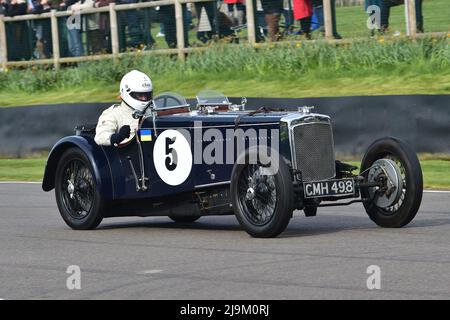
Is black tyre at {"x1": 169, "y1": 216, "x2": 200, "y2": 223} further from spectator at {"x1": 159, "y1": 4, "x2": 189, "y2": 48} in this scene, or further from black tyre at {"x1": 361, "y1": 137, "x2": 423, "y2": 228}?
spectator at {"x1": 159, "y1": 4, "x2": 189, "y2": 48}

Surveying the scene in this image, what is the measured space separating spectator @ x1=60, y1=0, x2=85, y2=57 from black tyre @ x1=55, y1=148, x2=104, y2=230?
13.1 meters

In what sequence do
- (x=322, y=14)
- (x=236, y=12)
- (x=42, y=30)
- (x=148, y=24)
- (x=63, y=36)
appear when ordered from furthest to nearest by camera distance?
(x=42, y=30) < (x=63, y=36) < (x=148, y=24) < (x=236, y=12) < (x=322, y=14)

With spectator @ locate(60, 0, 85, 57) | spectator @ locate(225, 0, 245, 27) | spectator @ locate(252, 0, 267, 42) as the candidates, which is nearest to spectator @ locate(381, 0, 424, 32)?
spectator @ locate(252, 0, 267, 42)

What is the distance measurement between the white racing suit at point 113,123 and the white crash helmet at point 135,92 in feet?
0.27

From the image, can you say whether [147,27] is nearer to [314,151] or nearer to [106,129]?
[106,129]

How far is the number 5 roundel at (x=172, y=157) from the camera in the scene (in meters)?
10.2

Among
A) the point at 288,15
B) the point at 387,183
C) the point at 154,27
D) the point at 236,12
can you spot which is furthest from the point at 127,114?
the point at 154,27

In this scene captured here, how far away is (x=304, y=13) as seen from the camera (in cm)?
2031

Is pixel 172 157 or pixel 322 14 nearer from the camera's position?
pixel 172 157

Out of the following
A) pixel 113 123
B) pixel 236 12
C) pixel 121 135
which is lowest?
pixel 121 135

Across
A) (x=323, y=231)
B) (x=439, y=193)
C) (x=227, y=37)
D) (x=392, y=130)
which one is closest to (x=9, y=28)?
(x=227, y=37)

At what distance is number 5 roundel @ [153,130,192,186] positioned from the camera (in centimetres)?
1017

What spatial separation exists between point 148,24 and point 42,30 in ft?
9.76

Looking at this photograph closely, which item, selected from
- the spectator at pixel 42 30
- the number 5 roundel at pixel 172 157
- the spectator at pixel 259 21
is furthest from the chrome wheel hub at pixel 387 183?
the spectator at pixel 42 30
